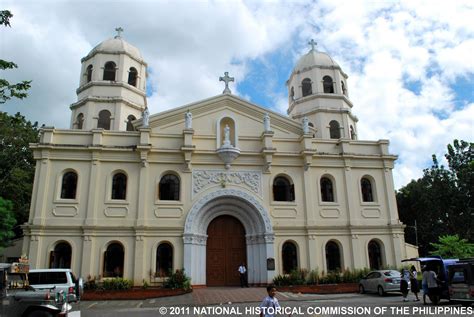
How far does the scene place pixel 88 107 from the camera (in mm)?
25625

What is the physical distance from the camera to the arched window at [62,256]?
2100 centimetres

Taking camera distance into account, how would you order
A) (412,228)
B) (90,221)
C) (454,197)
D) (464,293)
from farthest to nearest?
1. (412,228)
2. (454,197)
3. (90,221)
4. (464,293)

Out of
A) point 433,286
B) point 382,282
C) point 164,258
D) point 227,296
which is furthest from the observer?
point 164,258

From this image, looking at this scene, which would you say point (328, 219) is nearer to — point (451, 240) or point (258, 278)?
point (258, 278)

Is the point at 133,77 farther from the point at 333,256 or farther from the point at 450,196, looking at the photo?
the point at 450,196

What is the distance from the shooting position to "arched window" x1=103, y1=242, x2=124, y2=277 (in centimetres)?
2119

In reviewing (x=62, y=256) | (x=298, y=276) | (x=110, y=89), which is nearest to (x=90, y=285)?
(x=62, y=256)

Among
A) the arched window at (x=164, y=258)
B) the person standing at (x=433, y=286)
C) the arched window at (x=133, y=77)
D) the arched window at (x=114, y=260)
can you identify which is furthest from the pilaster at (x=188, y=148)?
the person standing at (x=433, y=286)

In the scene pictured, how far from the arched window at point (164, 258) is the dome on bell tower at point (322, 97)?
13.1 metres

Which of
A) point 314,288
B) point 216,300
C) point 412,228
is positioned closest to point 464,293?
point 314,288

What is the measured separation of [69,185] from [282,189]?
12.8m

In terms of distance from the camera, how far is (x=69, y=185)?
22.4 meters

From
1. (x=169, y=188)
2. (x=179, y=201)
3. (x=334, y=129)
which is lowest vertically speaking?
(x=179, y=201)

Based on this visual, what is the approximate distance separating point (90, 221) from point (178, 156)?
6.15 meters
